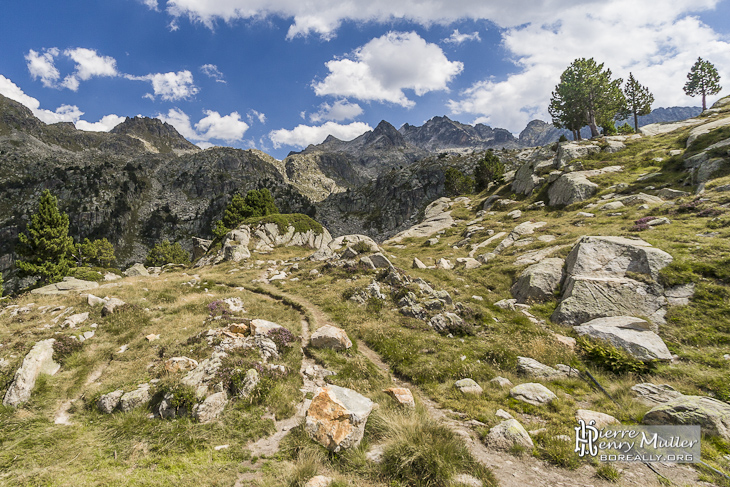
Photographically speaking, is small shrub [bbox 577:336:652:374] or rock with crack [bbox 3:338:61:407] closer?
rock with crack [bbox 3:338:61:407]

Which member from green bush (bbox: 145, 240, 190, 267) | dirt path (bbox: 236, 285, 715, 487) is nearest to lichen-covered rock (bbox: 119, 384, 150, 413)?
dirt path (bbox: 236, 285, 715, 487)

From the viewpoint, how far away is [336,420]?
766cm

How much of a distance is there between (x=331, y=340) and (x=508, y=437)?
9061mm

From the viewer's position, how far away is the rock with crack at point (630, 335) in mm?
11647

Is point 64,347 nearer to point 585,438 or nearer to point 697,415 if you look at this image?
point 585,438

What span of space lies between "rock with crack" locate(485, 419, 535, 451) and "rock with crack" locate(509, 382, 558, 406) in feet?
7.92

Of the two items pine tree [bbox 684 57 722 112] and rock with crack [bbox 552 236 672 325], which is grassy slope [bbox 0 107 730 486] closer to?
rock with crack [bbox 552 236 672 325]

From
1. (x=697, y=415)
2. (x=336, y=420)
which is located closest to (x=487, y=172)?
(x=697, y=415)

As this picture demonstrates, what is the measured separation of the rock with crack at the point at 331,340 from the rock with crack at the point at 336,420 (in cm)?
573

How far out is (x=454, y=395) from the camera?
10445mm

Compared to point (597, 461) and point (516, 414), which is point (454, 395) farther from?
point (597, 461)

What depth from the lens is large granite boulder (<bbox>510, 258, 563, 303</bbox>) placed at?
19359 millimetres

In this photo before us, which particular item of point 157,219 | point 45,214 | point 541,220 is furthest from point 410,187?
point 157,219

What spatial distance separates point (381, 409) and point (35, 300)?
2538 cm
